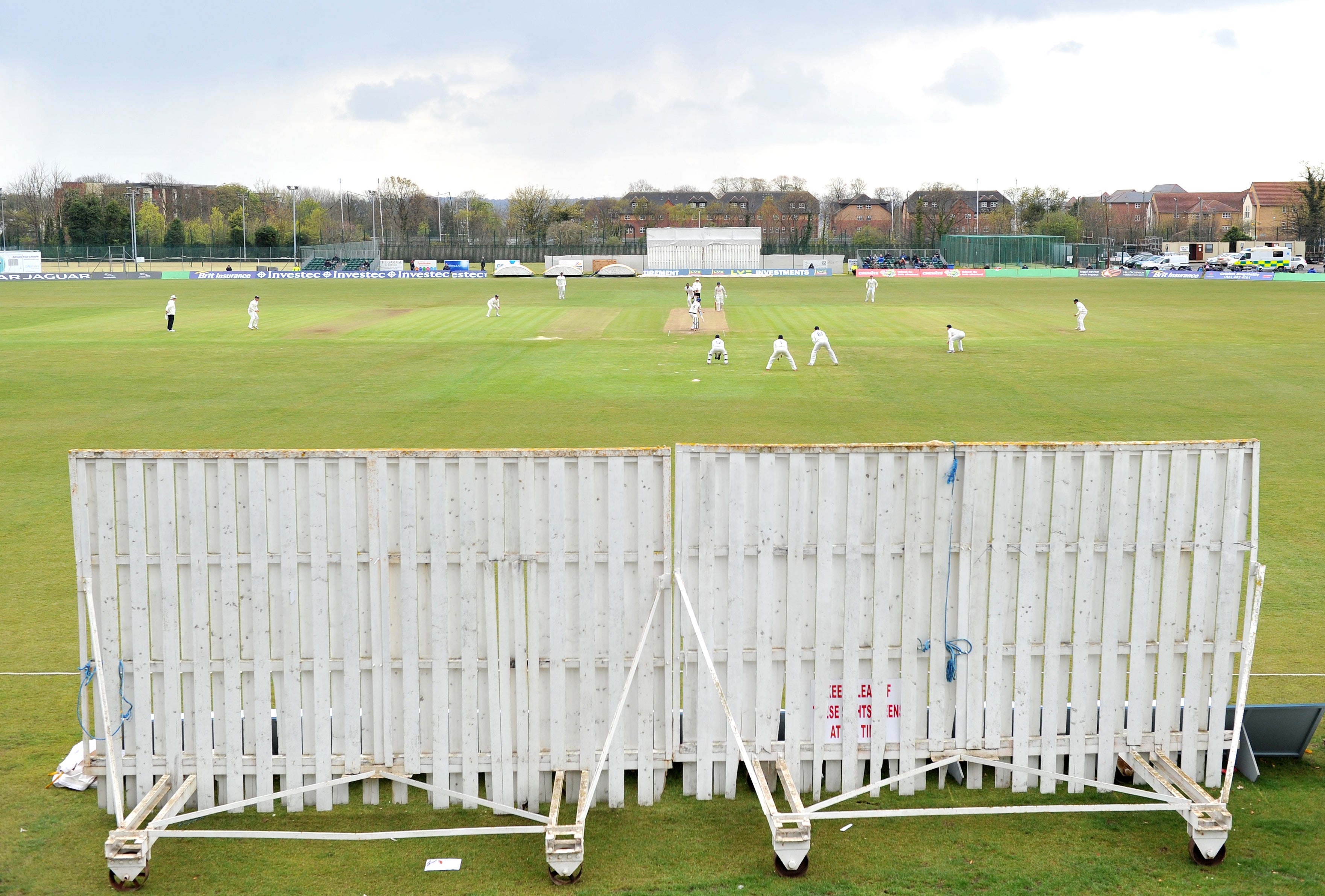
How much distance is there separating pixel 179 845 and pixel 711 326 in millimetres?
40413

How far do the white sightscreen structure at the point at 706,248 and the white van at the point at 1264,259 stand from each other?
3906 centimetres

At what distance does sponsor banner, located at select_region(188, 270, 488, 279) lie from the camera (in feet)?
289

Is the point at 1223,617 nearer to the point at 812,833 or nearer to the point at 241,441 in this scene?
the point at 812,833

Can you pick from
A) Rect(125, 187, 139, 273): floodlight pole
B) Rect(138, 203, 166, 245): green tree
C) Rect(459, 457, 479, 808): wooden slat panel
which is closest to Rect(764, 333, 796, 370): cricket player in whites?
Rect(459, 457, 479, 808): wooden slat panel

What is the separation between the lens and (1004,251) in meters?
104

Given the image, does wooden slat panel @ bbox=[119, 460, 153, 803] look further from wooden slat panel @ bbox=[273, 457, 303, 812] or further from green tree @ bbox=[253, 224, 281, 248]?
green tree @ bbox=[253, 224, 281, 248]

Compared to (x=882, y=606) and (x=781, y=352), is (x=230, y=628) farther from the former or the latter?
(x=781, y=352)

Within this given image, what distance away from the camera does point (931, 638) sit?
24.8 feet

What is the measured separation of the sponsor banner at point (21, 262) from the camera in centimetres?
9312

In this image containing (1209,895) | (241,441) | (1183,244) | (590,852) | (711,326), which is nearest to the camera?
(1209,895)

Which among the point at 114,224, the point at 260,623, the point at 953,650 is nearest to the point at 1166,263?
the point at 114,224

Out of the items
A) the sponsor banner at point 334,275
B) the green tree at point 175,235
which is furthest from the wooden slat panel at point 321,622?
the green tree at point 175,235

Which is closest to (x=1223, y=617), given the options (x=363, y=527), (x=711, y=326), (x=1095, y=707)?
(x=1095, y=707)

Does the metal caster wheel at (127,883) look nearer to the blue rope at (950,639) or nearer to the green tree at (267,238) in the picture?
the blue rope at (950,639)
